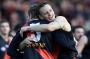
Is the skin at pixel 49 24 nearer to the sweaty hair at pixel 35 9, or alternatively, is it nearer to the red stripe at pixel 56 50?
the sweaty hair at pixel 35 9

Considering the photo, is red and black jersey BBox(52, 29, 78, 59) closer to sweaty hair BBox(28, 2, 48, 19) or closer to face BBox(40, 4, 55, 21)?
face BBox(40, 4, 55, 21)

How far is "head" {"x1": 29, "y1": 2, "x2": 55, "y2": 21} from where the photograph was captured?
658 cm

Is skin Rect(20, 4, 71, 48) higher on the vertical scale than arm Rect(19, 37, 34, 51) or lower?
higher

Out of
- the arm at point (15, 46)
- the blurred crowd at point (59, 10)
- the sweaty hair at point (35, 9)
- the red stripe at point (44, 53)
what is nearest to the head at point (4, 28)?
the arm at point (15, 46)

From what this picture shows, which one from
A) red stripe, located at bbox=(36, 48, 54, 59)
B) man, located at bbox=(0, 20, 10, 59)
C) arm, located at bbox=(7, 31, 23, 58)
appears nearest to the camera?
red stripe, located at bbox=(36, 48, 54, 59)

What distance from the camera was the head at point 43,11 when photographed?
6582 mm

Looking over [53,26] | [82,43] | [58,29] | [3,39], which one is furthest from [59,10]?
[53,26]

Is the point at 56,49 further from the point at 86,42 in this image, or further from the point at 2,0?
the point at 2,0

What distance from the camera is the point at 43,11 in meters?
6.59

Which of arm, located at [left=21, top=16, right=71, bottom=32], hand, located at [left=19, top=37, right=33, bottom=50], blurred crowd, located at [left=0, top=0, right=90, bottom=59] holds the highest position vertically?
arm, located at [left=21, top=16, right=71, bottom=32]

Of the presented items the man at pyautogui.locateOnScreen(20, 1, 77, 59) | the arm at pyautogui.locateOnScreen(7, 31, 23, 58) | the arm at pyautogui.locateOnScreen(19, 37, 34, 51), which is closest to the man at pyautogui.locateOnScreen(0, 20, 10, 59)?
the arm at pyautogui.locateOnScreen(7, 31, 23, 58)

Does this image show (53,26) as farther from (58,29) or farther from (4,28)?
(4,28)

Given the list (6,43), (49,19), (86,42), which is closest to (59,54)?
(49,19)

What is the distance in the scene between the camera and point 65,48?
664 centimetres
